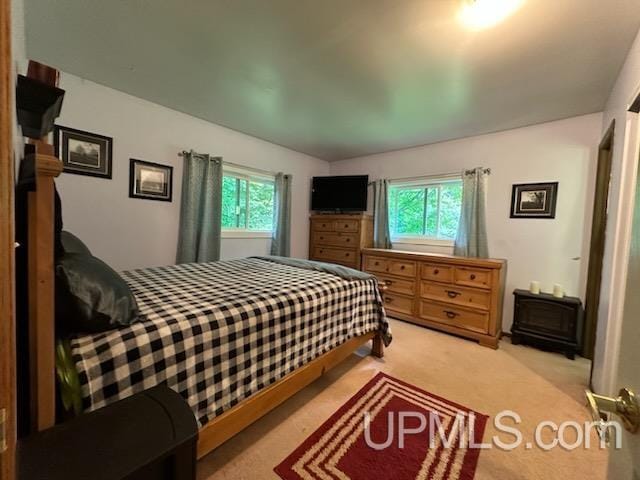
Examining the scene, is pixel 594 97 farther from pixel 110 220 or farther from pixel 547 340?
pixel 110 220

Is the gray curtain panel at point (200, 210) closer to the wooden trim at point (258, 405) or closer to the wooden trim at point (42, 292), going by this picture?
the wooden trim at point (258, 405)

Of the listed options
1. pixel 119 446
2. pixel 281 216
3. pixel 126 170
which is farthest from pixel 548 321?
pixel 126 170

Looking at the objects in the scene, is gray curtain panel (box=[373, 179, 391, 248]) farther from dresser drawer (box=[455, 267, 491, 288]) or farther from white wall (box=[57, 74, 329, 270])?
white wall (box=[57, 74, 329, 270])

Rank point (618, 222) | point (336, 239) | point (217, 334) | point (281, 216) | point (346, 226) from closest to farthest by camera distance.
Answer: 1. point (217, 334)
2. point (618, 222)
3. point (281, 216)
4. point (346, 226)
5. point (336, 239)

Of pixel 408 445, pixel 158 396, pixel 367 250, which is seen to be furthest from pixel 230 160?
pixel 408 445

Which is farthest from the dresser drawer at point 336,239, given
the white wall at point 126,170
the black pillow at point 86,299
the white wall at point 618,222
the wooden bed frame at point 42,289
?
the wooden bed frame at point 42,289

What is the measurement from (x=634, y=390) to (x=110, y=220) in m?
3.42

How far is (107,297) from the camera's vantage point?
109 cm

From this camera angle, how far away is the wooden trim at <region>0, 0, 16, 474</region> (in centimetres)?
35

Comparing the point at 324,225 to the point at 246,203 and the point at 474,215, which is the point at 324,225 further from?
the point at 474,215

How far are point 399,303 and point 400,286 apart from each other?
0.72 ft

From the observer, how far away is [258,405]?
1507mm

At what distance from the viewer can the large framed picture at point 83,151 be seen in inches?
A: 93.4

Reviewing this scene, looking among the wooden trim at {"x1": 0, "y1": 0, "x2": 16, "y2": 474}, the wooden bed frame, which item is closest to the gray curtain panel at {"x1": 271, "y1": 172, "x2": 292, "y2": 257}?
the wooden bed frame
